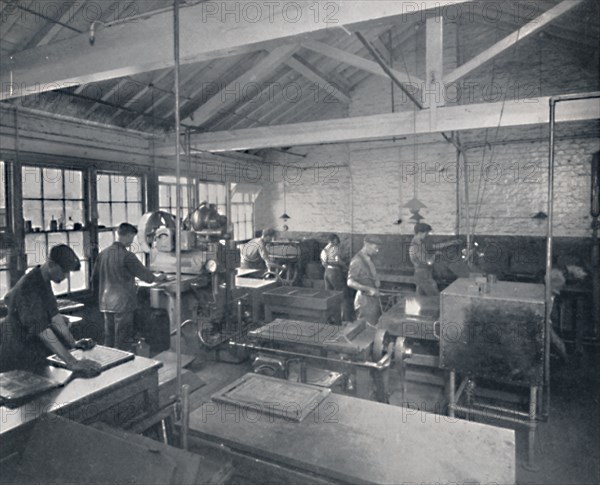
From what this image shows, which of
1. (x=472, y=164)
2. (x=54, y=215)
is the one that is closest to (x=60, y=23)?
(x=54, y=215)

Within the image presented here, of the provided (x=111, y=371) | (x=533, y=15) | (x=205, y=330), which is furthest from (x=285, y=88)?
(x=111, y=371)

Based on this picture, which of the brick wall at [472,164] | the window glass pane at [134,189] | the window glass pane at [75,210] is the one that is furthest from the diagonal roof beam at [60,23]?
the brick wall at [472,164]

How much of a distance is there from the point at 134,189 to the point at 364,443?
24.1ft

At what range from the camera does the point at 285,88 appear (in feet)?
32.4

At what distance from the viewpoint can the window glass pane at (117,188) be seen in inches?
311

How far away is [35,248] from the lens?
6.52 metres

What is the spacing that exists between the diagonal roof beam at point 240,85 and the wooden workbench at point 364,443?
6681mm

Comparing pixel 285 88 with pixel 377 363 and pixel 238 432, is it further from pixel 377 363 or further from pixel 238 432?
pixel 238 432

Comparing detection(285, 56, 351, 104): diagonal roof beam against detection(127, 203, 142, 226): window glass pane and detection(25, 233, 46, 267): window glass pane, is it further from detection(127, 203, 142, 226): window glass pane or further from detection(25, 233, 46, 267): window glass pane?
detection(25, 233, 46, 267): window glass pane

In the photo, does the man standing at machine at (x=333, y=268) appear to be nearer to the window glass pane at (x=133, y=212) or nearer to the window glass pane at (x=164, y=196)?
the window glass pane at (x=164, y=196)

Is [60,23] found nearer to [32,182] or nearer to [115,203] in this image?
[32,182]

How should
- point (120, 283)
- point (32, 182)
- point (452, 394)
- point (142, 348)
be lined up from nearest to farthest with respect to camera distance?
point (452, 394) < point (120, 283) < point (32, 182) < point (142, 348)

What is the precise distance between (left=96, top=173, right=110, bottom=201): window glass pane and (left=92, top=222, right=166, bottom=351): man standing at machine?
200 cm

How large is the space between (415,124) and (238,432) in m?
5.16
